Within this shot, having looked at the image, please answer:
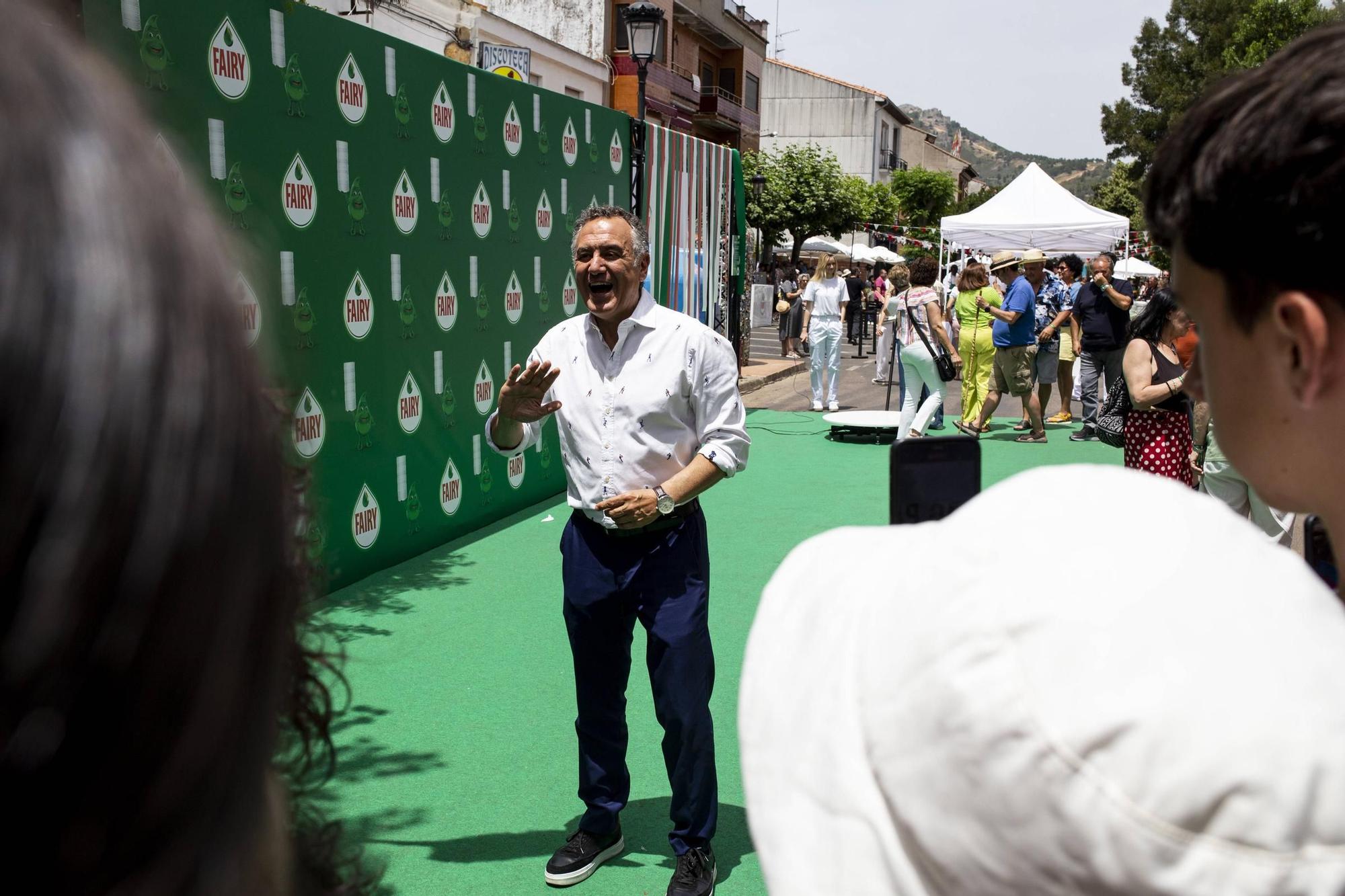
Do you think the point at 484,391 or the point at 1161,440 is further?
the point at 484,391

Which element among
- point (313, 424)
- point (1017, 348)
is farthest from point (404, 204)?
point (1017, 348)

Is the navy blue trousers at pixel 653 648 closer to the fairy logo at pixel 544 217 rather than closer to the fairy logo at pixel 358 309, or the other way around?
the fairy logo at pixel 358 309

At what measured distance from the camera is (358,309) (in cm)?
615

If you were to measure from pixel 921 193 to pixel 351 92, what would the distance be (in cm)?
6698

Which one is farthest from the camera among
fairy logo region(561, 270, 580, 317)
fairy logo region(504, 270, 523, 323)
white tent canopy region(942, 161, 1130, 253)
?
white tent canopy region(942, 161, 1130, 253)

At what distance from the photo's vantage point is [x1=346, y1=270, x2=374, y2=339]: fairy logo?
19.9ft

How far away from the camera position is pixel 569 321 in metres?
3.87

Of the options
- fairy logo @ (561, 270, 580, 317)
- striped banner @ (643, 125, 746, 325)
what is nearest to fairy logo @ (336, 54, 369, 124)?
fairy logo @ (561, 270, 580, 317)

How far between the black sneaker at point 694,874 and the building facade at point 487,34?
948 centimetres

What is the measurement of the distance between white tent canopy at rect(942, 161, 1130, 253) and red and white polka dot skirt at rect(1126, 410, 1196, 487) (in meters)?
11.5

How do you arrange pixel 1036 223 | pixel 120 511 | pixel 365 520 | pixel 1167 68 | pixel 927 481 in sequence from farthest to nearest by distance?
pixel 1167 68 < pixel 1036 223 < pixel 365 520 < pixel 927 481 < pixel 120 511

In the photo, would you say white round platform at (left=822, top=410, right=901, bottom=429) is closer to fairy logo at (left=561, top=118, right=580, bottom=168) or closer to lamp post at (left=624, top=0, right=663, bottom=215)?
lamp post at (left=624, top=0, right=663, bottom=215)

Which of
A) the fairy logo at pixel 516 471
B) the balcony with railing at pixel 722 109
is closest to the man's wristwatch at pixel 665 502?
the fairy logo at pixel 516 471

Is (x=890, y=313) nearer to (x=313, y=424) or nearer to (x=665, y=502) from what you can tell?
(x=313, y=424)
